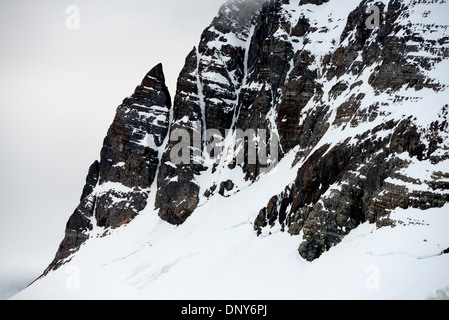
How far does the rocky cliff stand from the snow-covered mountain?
0.81ft

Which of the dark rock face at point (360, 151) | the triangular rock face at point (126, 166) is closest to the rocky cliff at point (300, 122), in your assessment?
the dark rock face at point (360, 151)

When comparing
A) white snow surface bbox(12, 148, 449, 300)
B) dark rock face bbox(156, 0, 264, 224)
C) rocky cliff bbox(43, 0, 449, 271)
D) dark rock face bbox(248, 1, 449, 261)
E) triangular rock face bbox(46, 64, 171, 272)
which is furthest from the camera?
triangular rock face bbox(46, 64, 171, 272)

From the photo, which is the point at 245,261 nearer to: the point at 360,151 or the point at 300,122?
the point at 360,151

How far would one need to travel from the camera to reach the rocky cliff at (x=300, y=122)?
6031 centimetres

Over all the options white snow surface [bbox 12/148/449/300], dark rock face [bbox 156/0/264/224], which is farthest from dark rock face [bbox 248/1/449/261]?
dark rock face [bbox 156/0/264/224]

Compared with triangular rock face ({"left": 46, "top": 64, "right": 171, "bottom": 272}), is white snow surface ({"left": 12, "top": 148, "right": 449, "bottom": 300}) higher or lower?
lower

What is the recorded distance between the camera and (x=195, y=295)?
69562 millimetres

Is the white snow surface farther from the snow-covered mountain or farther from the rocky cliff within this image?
the rocky cliff

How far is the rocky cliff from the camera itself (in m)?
60.3

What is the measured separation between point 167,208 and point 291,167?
95.4 ft

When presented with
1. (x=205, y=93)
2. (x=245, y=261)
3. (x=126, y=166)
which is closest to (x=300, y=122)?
(x=245, y=261)

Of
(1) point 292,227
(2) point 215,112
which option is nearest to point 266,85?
(2) point 215,112

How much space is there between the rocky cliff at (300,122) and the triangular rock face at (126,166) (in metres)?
0.27

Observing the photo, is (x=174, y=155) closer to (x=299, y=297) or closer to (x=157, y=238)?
(x=157, y=238)
